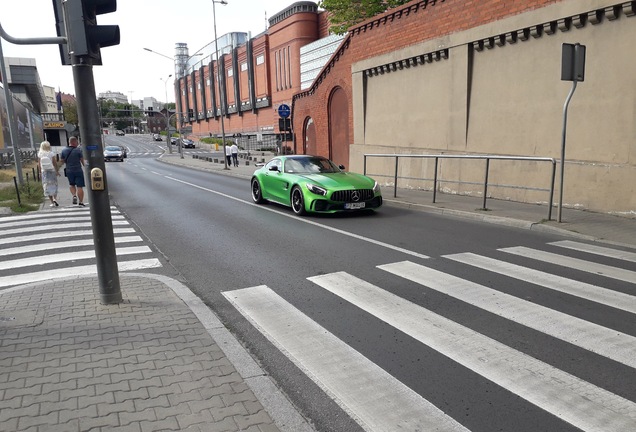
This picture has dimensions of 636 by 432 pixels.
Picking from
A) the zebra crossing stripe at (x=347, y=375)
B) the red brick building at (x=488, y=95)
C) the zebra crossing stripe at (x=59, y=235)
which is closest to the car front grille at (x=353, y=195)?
the red brick building at (x=488, y=95)

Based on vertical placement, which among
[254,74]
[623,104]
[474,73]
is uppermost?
[254,74]

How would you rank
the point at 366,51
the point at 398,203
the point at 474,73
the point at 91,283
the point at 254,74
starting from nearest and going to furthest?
1. the point at 91,283
2. the point at 398,203
3. the point at 474,73
4. the point at 366,51
5. the point at 254,74

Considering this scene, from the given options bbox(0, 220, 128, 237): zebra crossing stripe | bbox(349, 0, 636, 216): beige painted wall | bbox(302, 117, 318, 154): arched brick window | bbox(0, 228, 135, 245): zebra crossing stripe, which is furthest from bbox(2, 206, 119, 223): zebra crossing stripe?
bbox(302, 117, 318, 154): arched brick window

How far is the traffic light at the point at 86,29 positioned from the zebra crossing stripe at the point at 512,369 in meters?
3.07

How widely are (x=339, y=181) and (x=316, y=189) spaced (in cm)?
60

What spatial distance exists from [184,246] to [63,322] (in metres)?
3.80

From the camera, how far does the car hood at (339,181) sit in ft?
35.2

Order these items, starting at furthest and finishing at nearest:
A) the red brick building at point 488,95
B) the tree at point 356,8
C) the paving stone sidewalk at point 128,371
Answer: the tree at point 356,8
the red brick building at point 488,95
the paving stone sidewalk at point 128,371

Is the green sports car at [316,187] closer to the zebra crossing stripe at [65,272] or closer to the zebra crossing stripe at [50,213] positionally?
the zebra crossing stripe at [50,213]

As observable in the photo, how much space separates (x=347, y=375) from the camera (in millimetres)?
3527

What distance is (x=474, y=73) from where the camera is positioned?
13945 millimetres

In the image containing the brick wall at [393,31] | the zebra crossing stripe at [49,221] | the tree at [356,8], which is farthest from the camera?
the tree at [356,8]

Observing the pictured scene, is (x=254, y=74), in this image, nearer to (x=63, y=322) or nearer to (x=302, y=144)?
(x=302, y=144)

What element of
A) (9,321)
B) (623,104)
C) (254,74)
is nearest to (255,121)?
(254,74)
